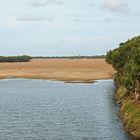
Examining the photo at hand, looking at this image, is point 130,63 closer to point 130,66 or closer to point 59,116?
point 130,66

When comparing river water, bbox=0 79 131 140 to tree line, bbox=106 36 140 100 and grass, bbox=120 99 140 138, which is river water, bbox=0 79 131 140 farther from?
tree line, bbox=106 36 140 100

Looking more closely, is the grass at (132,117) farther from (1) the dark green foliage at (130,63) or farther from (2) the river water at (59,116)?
(1) the dark green foliage at (130,63)

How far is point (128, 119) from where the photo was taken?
76750 mm

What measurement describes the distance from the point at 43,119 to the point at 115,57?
1581 inches

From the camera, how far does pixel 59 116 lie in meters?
87.8

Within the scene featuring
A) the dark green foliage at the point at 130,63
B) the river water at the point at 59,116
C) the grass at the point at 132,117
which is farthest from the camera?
the dark green foliage at the point at 130,63

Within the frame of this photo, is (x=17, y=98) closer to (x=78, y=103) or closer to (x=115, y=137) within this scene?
(x=78, y=103)

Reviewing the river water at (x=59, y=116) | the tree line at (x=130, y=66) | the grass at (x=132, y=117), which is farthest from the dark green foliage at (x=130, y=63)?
the river water at (x=59, y=116)

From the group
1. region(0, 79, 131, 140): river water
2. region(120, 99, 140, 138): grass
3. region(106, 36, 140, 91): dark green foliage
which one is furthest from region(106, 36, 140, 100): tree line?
region(0, 79, 131, 140): river water

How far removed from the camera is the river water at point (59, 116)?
7112 cm

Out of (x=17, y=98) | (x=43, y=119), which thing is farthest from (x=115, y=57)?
(x=43, y=119)

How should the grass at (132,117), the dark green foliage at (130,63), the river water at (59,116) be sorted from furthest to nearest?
the dark green foliage at (130,63), the river water at (59,116), the grass at (132,117)

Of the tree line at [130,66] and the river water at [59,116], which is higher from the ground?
the tree line at [130,66]

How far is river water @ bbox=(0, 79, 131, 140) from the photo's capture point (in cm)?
7112
